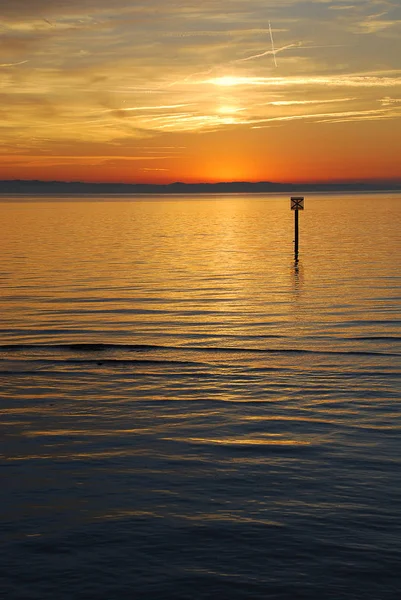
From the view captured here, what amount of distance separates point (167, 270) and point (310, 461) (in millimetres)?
33827

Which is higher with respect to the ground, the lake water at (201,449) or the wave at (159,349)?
the wave at (159,349)

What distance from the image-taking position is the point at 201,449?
1373 cm

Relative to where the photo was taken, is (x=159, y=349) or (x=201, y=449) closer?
(x=201, y=449)

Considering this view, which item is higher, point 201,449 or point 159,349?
point 159,349

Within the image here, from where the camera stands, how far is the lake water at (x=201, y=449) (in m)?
9.30

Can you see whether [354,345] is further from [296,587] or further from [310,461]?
[296,587]

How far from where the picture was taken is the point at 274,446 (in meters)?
13.9

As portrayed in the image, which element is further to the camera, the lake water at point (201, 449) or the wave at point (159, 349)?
the wave at point (159, 349)

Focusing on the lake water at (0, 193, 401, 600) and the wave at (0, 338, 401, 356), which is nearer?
the lake water at (0, 193, 401, 600)

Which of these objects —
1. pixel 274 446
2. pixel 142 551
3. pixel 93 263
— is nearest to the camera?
pixel 142 551

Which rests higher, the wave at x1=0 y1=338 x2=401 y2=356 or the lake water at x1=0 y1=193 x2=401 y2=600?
the wave at x1=0 y1=338 x2=401 y2=356

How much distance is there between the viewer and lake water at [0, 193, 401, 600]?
9297 mm

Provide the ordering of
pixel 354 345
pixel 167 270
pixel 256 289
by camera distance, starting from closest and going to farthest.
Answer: pixel 354 345 → pixel 256 289 → pixel 167 270

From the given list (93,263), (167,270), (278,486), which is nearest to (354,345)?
(278,486)
